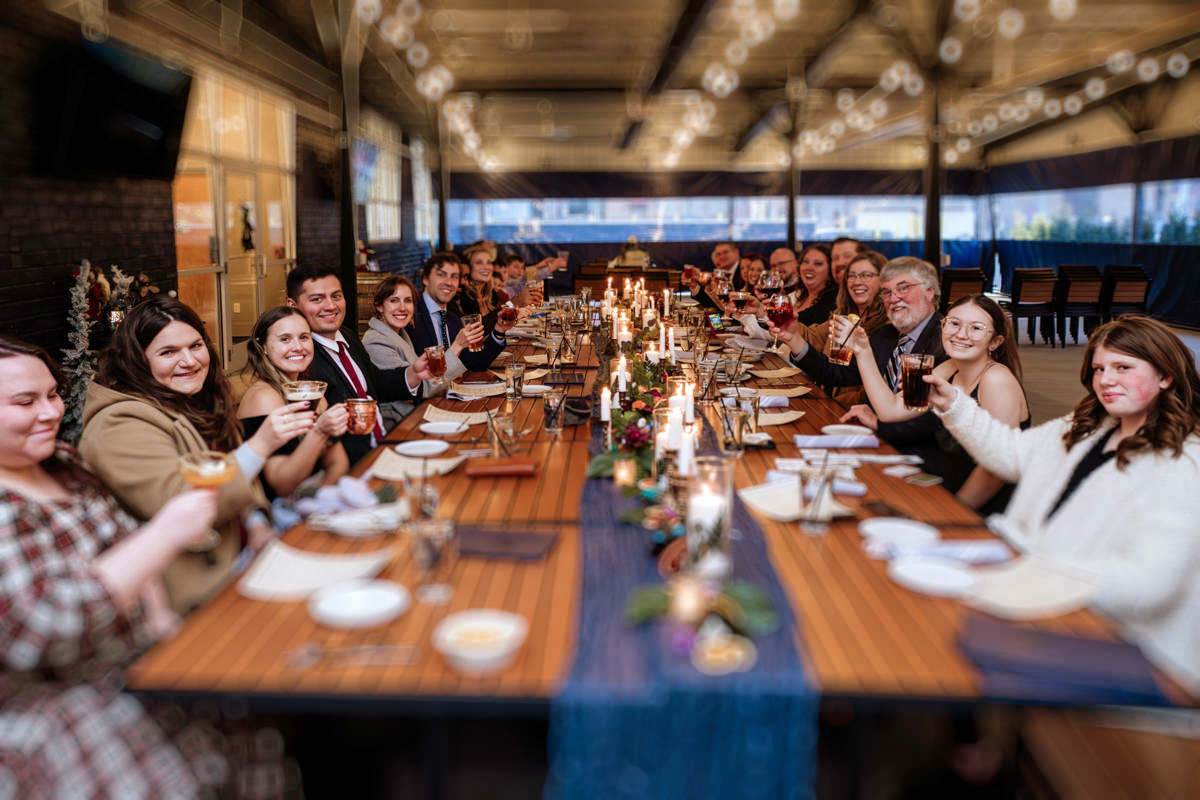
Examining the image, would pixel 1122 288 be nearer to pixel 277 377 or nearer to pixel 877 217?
pixel 277 377

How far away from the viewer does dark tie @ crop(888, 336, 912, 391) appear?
4023 mm

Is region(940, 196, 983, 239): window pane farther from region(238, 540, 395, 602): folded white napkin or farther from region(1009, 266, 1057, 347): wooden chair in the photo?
region(238, 540, 395, 602): folded white napkin

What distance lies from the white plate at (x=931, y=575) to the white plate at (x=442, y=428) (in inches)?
66.5

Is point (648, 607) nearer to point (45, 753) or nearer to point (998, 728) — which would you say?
point (998, 728)

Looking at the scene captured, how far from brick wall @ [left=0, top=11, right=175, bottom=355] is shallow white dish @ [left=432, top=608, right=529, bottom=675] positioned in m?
4.42

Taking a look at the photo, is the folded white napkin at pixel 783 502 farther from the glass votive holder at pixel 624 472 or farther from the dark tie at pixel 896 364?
the dark tie at pixel 896 364

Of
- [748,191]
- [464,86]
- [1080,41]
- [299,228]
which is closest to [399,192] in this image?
[464,86]

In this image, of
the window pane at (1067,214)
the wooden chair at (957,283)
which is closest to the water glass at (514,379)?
the wooden chair at (957,283)

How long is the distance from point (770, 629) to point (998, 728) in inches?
25.0

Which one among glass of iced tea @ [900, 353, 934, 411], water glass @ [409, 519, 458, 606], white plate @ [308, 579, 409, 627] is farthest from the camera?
glass of iced tea @ [900, 353, 934, 411]

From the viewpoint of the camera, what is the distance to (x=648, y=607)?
1.60 meters

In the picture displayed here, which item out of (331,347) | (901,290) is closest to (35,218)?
(331,347)

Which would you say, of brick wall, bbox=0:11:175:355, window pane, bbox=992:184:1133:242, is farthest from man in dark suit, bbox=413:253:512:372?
window pane, bbox=992:184:1133:242

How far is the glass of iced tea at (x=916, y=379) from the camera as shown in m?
2.74
